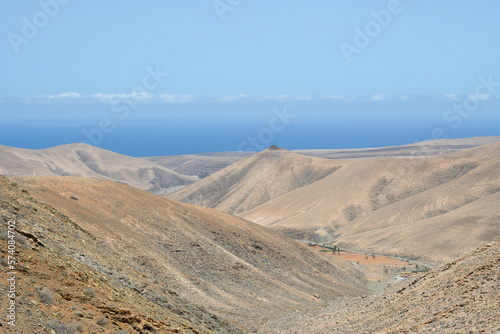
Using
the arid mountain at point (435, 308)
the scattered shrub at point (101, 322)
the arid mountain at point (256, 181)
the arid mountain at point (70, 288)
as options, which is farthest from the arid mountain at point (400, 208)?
the scattered shrub at point (101, 322)

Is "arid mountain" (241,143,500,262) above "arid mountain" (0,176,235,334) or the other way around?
the other way around

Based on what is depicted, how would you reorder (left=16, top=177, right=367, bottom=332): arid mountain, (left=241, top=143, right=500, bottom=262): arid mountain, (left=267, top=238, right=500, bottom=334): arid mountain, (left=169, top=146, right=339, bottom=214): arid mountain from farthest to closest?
(left=169, top=146, right=339, bottom=214): arid mountain < (left=241, top=143, right=500, bottom=262): arid mountain < (left=16, top=177, right=367, bottom=332): arid mountain < (left=267, top=238, right=500, bottom=334): arid mountain

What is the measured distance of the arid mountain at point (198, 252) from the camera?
94.4 feet

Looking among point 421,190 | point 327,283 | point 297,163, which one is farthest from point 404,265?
point 297,163

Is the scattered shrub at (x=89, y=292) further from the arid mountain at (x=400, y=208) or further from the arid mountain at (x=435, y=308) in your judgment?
the arid mountain at (x=400, y=208)

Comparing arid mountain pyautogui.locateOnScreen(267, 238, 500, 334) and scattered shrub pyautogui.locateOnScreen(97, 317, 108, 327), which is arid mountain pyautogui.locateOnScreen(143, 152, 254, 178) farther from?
scattered shrub pyautogui.locateOnScreen(97, 317, 108, 327)

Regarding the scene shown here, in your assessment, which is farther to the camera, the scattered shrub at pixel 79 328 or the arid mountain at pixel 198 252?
the arid mountain at pixel 198 252

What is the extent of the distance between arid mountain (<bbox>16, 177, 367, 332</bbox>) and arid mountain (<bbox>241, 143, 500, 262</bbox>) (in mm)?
19606

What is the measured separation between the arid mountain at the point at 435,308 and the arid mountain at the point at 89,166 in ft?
335

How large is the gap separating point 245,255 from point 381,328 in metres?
18.3

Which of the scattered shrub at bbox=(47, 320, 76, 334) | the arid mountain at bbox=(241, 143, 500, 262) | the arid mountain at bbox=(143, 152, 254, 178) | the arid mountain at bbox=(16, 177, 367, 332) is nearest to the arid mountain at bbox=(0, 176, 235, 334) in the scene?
the scattered shrub at bbox=(47, 320, 76, 334)

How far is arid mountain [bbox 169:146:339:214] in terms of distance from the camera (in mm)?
101062

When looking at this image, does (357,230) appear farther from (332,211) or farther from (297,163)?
(297,163)

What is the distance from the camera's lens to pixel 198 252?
3406cm
